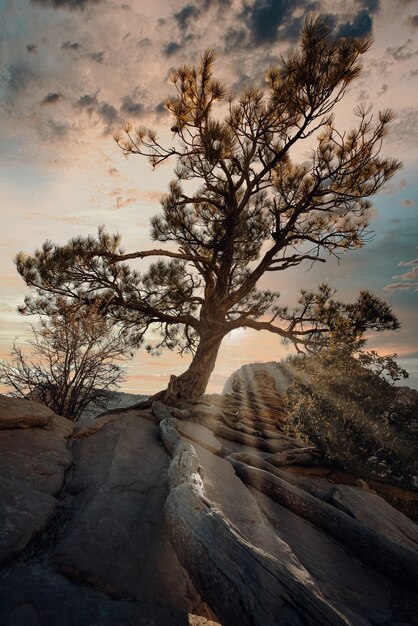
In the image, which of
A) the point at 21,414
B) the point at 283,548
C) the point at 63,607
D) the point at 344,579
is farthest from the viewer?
the point at 21,414

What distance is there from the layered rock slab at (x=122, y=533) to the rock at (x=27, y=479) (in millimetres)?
230

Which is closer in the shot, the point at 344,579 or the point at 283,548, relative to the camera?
the point at 283,548

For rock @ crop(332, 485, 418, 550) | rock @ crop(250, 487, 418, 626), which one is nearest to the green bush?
rock @ crop(332, 485, 418, 550)

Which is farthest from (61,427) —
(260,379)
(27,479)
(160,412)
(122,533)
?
A: (260,379)

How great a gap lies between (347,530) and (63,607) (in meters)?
3.06

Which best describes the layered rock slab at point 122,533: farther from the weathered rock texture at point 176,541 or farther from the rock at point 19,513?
the rock at point 19,513

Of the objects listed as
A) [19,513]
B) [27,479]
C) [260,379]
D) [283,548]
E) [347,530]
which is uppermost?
[260,379]

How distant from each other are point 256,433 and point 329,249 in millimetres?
5679

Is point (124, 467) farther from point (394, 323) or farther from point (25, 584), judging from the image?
point (394, 323)

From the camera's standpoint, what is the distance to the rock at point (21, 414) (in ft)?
14.3

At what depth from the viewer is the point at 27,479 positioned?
3.38 metres

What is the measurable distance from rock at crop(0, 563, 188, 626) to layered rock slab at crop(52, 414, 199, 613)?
9cm

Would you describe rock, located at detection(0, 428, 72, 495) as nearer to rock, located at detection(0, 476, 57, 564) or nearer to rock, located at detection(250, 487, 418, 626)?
rock, located at detection(0, 476, 57, 564)

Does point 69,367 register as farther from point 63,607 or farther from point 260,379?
point 260,379
